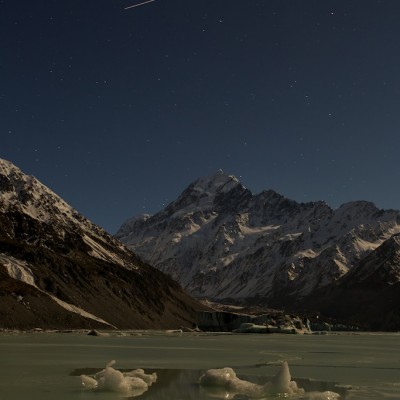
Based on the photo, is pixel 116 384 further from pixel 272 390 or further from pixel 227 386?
pixel 272 390

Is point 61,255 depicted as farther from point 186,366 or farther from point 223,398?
point 223,398

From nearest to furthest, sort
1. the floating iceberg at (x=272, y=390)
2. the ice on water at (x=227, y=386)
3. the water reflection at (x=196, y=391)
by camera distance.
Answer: the water reflection at (x=196, y=391) → the floating iceberg at (x=272, y=390) → the ice on water at (x=227, y=386)

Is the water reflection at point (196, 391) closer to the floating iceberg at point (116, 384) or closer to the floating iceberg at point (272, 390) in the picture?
the floating iceberg at point (272, 390)

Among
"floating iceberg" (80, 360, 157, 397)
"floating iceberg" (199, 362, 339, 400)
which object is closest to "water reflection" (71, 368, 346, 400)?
"floating iceberg" (199, 362, 339, 400)

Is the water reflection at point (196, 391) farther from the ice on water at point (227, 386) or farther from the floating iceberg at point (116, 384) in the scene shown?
the floating iceberg at point (116, 384)

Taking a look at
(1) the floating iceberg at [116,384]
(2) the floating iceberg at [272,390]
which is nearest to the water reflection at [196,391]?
(2) the floating iceberg at [272,390]

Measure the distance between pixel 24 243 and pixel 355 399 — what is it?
589ft

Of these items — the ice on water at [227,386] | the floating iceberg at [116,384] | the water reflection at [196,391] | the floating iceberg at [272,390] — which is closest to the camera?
the water reflection at [196,391]

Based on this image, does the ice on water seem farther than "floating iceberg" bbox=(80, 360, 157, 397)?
No

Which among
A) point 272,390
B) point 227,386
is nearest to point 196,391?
point 227,386

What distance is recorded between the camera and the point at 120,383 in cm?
2795

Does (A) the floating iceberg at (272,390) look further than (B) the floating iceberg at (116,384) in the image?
No

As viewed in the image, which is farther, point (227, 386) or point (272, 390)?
point (227, 386)

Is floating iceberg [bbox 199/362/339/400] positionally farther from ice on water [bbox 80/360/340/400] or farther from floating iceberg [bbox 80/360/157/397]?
floating iceberg [bbox 80/360/157/397]
